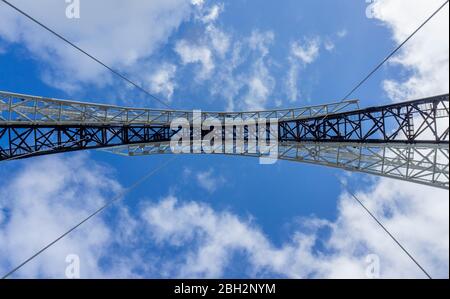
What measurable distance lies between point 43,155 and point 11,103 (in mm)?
3279

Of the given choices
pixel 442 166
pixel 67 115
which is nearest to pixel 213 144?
pixel 67 115
